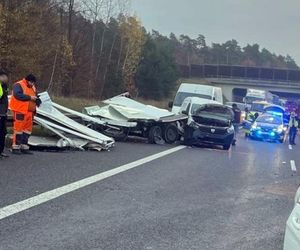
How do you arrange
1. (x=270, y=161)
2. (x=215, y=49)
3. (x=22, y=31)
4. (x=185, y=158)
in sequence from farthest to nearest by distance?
1. (x=215, y=49)
2. (x=22, y=31)
3. (x=270, y=161)
4. (x=185, y=158)

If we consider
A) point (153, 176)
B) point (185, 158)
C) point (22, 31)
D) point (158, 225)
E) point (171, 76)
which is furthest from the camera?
point (171, 76)

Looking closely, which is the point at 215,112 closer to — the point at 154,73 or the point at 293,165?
the point at 293,165

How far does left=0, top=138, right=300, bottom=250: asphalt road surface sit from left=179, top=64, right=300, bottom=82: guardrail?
283 ft

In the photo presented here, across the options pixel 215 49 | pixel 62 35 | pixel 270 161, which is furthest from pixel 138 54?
pixel 215 49

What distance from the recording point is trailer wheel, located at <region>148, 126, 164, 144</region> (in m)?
18.5

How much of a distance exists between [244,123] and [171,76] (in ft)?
132

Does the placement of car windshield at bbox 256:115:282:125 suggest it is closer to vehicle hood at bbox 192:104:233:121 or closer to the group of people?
vehicle hood at bbox 192:104:233:121

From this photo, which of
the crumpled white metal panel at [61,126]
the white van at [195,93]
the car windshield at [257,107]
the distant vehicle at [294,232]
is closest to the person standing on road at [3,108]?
the crumpled white metal panel at [61,126]

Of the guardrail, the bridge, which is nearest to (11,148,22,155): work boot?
the bridge

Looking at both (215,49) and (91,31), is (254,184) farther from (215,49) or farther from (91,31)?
(215,49)

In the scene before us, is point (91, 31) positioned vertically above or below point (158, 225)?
above

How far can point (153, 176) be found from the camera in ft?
34.1

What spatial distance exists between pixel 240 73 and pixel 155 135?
85057 mm

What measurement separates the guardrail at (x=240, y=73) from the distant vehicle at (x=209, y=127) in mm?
78213
